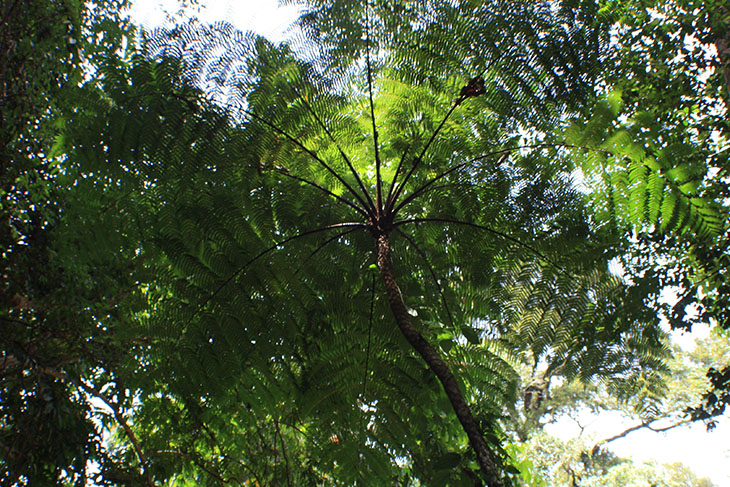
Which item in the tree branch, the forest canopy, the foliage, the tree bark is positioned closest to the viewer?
the tree bark

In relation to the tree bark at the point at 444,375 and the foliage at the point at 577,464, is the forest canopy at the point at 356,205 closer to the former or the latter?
the tree bark at the point at 444,375

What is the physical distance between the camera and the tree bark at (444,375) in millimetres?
1032

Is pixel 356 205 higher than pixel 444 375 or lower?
higher

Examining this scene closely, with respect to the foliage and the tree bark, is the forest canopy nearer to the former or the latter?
the tree bark

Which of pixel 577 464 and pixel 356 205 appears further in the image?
pixel 577 464

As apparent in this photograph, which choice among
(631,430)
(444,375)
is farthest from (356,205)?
(631,430)

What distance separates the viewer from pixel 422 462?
10.5 feet

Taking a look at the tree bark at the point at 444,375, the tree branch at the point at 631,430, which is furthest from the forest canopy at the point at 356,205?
the tree branch at the point at 631,430

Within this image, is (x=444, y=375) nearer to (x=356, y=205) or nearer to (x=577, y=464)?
(x=356, y=205)

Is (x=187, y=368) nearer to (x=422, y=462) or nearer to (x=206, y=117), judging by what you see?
(x=206, y=117)

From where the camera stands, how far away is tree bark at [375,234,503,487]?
103 cm

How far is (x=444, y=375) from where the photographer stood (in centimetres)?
121

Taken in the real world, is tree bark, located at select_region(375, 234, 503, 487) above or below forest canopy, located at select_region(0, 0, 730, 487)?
below

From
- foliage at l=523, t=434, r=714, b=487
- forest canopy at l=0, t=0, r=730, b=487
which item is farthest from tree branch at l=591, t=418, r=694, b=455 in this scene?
forest canopy at l=0, t=0, r=730, b=487
